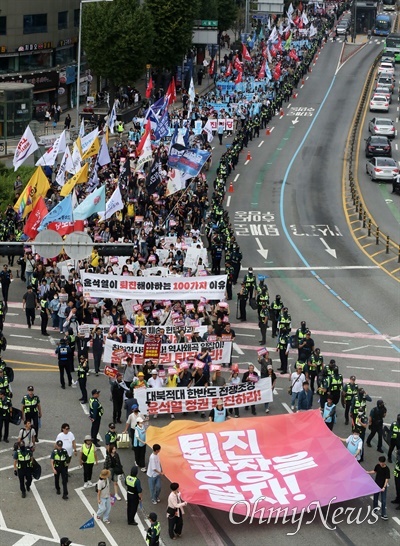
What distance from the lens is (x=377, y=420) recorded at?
3067 centimetres

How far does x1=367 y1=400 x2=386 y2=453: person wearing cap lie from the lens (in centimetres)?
3058

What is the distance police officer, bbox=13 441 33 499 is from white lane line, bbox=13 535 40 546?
2.03m

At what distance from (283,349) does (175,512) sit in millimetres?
10894

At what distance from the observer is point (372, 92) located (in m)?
97.6

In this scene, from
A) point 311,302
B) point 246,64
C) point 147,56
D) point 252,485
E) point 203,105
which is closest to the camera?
point 252,485

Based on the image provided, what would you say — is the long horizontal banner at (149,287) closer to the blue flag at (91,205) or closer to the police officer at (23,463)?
the blue flag at (91,205)

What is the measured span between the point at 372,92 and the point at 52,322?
61.3m

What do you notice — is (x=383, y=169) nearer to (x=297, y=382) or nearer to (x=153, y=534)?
(x=297, y=382)

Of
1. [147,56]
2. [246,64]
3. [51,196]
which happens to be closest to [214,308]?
[51,196]

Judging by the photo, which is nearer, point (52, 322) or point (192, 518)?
point (192, 518)

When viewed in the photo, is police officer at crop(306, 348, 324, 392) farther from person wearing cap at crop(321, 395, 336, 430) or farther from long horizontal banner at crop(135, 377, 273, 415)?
person wearing cap at crop(321, 395, 336, 430)

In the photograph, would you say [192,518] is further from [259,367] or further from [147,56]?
[147,56]

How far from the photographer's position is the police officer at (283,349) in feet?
118

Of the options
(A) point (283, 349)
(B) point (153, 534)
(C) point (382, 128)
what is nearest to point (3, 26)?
(C) point (382, 128)
